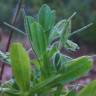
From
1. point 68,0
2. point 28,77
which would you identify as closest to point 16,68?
point 28,77

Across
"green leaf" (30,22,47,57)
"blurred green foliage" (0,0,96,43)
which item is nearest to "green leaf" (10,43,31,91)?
"green leaf" (30,22,47,57)

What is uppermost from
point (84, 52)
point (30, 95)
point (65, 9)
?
point (65, 9)

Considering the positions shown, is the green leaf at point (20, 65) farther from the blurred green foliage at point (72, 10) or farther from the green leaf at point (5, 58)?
the blurred green foliage at point (72, 10)

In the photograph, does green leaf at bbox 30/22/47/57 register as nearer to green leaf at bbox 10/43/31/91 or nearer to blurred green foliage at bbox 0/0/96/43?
green leaf at bbox 10/43/31/91

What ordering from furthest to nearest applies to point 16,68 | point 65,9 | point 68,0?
point 68,0 < point 65,9 < point 16,68

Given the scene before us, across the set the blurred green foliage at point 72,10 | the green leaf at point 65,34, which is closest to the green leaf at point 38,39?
the green leaf at point 65,34

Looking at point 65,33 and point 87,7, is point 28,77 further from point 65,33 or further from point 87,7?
point 87,7

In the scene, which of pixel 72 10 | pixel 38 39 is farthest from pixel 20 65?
pixel 72 10
